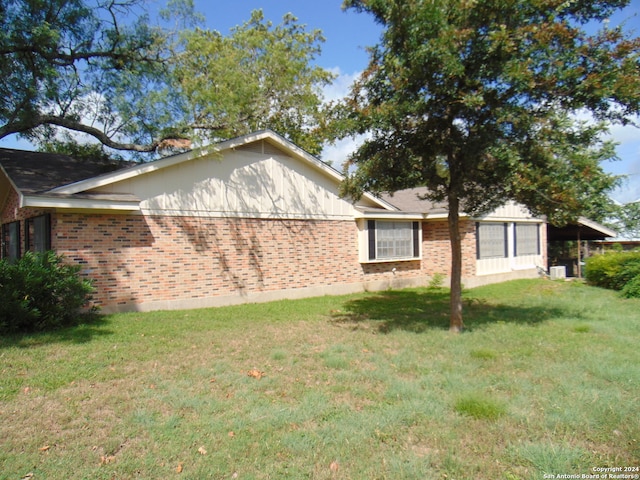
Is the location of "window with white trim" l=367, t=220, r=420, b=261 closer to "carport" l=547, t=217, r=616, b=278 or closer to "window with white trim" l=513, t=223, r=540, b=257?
"window with white trim" l=513, t=223, r=540, b=257

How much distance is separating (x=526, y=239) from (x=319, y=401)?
1650 centimetres

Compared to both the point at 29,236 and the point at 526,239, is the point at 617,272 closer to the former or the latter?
the point at 526,239

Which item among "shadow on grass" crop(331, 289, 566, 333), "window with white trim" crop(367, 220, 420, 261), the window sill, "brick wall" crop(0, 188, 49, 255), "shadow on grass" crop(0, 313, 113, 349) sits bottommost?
"shadow on grass" crop(331, 289, 566, 333)

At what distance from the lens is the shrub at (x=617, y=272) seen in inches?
491

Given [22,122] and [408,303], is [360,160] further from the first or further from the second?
[22,122]

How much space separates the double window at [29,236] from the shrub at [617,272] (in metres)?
15.7

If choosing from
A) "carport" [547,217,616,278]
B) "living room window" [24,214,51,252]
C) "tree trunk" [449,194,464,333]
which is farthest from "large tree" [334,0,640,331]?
"carport" [547,217,616,278]

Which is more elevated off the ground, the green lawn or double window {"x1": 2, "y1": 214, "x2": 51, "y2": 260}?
double window {"x1": 2, "y1": 214, "x2": 51, "y2": 260}

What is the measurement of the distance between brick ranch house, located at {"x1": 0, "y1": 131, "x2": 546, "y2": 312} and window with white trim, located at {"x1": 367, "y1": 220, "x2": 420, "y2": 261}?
37 millimetres

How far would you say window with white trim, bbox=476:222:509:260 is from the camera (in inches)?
629

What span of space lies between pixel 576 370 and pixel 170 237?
340 inches

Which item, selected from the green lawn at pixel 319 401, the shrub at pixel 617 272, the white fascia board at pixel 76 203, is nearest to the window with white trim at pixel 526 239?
the shrub at pixel 617 272

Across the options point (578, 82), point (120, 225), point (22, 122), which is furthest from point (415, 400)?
point (22, 122)

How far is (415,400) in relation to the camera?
4.45 metres
